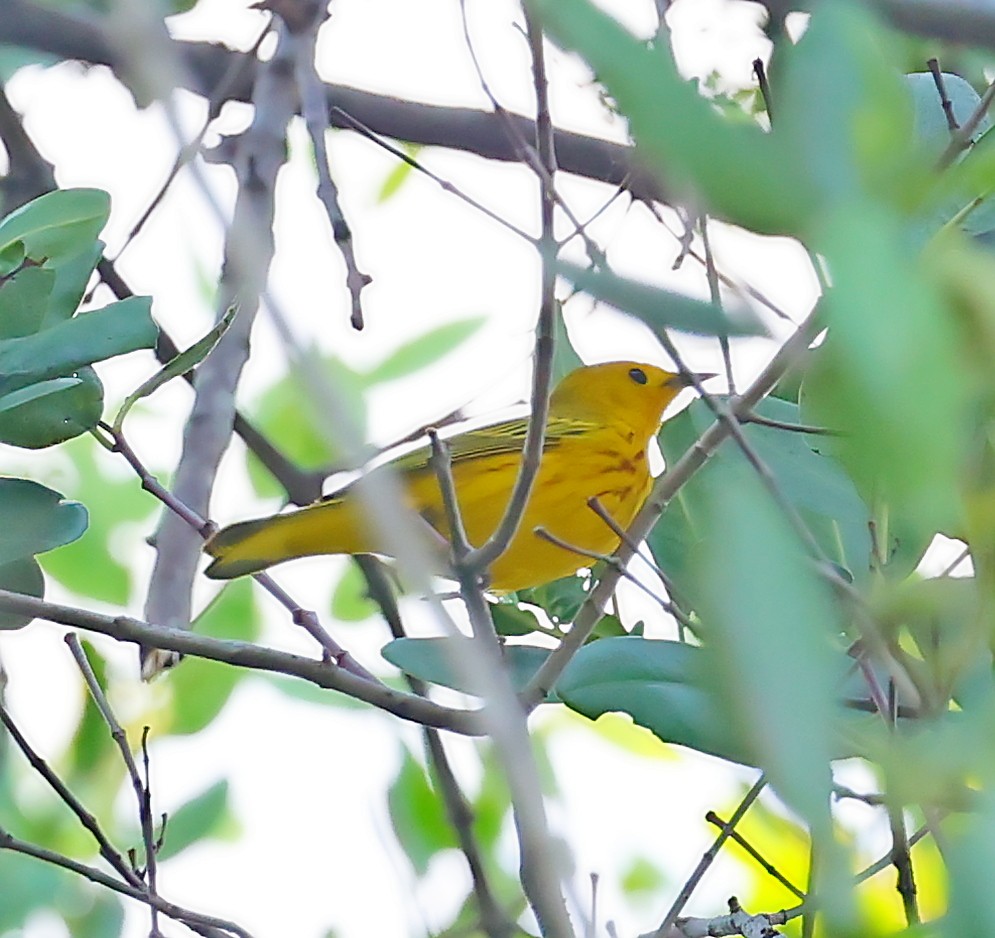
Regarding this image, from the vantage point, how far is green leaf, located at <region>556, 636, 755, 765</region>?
1.29 m

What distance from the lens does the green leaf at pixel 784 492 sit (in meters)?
1.49

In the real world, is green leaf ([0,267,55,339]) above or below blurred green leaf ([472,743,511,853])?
above

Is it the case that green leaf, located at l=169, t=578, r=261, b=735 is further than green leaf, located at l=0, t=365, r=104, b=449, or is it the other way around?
green leaf, located at l=169, t=578, r=261, b=735

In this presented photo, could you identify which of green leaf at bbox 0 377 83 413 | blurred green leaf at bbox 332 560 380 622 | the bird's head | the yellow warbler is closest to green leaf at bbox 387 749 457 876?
the yellow warbler

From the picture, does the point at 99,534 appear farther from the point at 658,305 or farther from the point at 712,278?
the point at 658,305

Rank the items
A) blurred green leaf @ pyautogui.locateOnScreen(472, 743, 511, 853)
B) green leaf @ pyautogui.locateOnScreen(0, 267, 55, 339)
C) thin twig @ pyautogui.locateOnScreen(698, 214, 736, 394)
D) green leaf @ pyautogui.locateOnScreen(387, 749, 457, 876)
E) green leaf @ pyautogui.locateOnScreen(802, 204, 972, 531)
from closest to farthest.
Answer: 1. green leaf @ pyautogui.locateOnScreen(802, 204, 972, 531)
2. thin twig @ pyautogui.locateOnScreen(698, 214, 736, 394)
3. green leaf @ pyautogui.locateOnScreen(0, 267, 55, 339)
4. green leaf @ pyautogui.locateOnScreen(387, 749, 457, 876)
5. blurred green leaf @ pyautogui.locateOnScreen(472, 743, 511, 853)

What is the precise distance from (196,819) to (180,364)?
106 centimetres

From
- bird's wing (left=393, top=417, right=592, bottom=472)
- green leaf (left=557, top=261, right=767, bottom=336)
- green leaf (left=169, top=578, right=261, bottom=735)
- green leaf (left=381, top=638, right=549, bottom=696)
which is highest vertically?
bird's wing (left=393, top=417, right=592, bottom=472)

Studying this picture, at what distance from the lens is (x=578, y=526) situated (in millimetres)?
2750

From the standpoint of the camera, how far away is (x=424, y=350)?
2.97 meters

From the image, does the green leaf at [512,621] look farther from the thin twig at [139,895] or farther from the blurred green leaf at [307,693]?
the thin twig at [139,895]

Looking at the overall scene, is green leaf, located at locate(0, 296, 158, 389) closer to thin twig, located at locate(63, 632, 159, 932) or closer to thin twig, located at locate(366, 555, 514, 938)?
thin twig, located at locate(63, 632, 159, 932)

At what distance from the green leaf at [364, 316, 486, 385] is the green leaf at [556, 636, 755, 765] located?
1587 mm

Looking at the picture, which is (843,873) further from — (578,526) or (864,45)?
(578,526)
